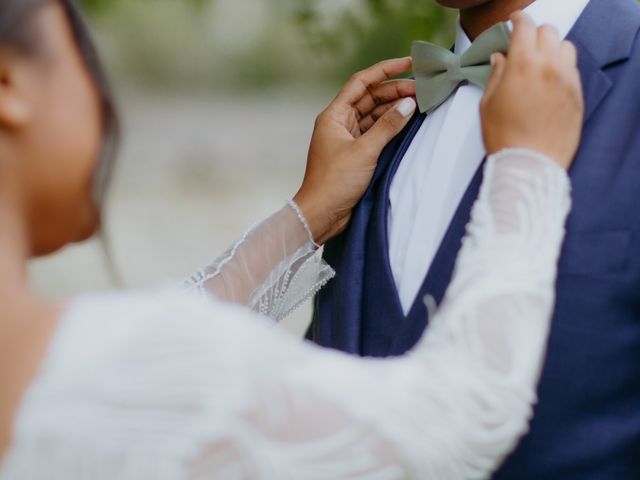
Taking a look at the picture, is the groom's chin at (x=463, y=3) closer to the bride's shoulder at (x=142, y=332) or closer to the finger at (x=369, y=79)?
the finger at (x=369, y=79)

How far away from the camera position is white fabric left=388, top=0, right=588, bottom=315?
1658 mm

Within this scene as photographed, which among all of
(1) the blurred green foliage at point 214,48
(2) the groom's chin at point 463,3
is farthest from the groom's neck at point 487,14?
(1) the blurred green foliage at point 214,48

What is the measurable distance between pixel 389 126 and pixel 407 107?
2.0 inches

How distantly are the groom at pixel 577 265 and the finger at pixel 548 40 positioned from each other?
0.45 feet

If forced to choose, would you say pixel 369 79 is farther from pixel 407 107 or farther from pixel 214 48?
pixel 214 48

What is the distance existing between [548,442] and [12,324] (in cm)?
83

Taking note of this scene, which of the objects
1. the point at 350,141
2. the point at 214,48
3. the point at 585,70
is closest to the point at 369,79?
the point at 350,141

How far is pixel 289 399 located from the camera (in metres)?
1.08

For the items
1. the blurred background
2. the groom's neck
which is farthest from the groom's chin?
the blurred background

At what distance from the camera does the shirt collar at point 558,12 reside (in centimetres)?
165

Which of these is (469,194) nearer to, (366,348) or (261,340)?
(366,348)

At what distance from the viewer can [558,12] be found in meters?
1.67

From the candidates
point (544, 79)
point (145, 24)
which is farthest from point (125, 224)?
point (544, 79)

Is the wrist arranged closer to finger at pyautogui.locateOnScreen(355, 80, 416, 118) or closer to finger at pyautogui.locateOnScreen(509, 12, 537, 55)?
finger at pyautogui.locateOnScreen(355, 80, 416, 118)
